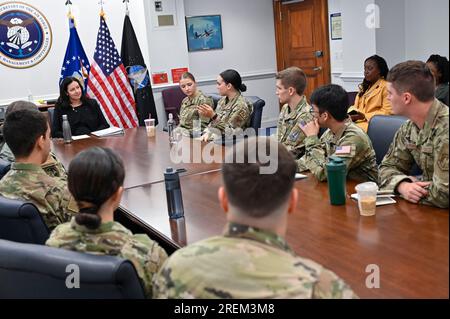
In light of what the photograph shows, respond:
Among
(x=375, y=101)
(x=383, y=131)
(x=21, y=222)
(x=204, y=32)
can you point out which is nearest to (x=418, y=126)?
(x=383, y=131)

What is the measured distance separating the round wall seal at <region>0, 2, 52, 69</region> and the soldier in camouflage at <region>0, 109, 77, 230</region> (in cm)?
415

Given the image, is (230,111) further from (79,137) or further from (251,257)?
(251,257)

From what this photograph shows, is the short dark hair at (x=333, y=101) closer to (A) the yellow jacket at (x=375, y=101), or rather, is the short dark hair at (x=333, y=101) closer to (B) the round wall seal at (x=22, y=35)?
(A) the yellow jacket at (x=375, y=101)

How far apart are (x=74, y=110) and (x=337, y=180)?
131 inches

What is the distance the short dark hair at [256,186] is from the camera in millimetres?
1068

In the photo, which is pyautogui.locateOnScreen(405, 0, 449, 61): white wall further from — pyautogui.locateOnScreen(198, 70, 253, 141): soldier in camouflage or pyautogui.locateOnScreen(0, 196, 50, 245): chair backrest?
pyautogui.locateOnScreen(0, 196, 50, 245): chair backrest

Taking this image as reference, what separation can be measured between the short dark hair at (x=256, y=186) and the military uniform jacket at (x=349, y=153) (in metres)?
1.23

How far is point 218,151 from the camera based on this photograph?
3.29m

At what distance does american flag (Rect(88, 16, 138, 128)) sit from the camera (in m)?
6.23

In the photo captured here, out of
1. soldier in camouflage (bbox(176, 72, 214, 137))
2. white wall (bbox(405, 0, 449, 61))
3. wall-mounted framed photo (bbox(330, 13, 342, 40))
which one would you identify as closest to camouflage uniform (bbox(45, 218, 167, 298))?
soldier in camouflage (bbox(176, 72, 214, 137))

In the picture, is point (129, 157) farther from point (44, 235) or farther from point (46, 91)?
point (46, 91)

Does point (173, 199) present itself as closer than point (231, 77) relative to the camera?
Yes

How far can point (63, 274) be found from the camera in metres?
1.25
